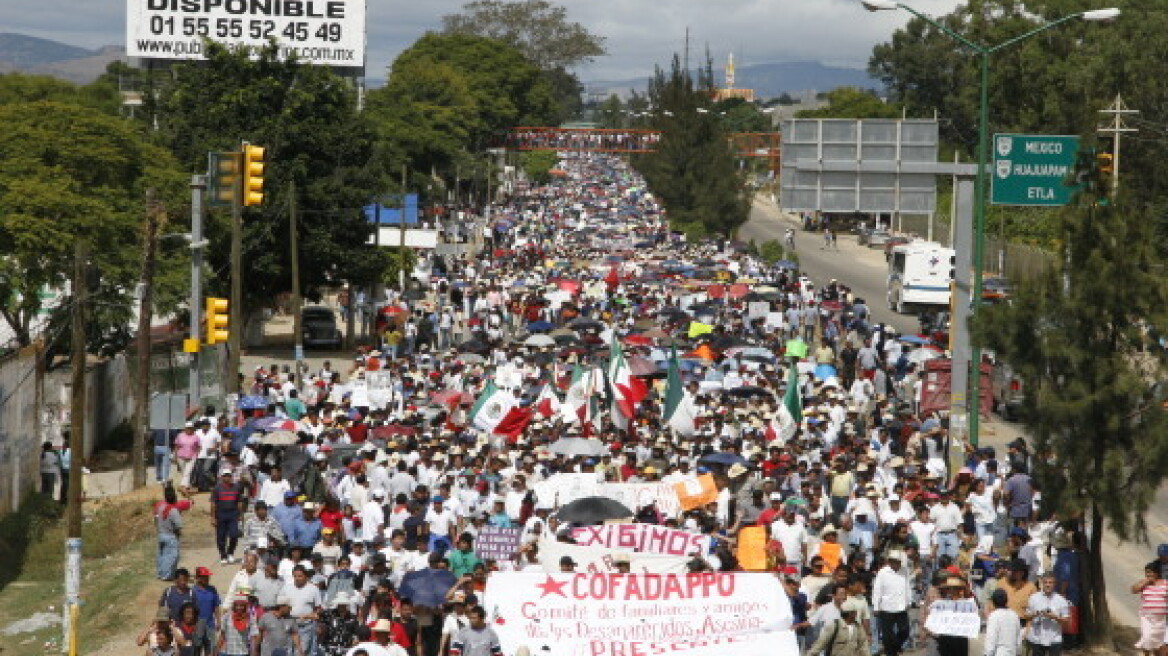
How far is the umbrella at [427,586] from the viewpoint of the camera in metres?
17.1

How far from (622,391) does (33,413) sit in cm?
1034

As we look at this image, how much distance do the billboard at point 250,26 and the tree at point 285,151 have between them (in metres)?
30.2

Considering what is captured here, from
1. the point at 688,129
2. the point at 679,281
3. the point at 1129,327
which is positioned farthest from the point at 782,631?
the point at 688,129

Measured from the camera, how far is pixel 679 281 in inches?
2363

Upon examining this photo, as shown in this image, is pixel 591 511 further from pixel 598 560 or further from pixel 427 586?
pixel 427 586

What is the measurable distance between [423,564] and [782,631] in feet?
12.3

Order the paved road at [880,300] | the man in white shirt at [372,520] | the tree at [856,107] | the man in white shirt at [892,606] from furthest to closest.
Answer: the tree at [856,107], the paved road at [880,300], the man in white shirt at [372,520], the man in white shirt at [892,606]

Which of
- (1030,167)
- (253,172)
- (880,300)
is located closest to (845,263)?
(880,300)

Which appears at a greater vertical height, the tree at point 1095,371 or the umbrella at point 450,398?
the tree at point 1095,371

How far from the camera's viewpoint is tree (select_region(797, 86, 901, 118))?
147m

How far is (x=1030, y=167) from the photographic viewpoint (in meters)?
29.0

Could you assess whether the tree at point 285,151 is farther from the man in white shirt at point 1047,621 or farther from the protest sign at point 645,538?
the man in white shirt at point 1047,621

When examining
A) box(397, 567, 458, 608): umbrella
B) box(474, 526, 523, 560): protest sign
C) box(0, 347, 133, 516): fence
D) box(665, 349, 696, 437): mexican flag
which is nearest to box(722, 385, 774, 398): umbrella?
box(665, 349, 696, 437): mexican flag

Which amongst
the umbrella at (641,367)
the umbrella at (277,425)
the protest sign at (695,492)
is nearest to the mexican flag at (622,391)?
the umbrella at (641,367)
